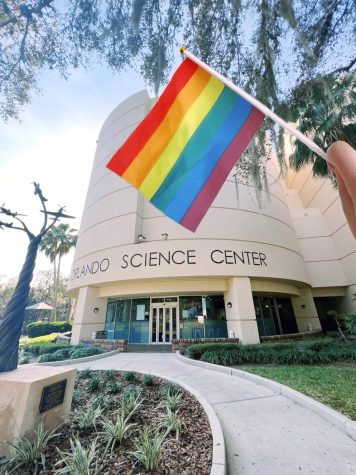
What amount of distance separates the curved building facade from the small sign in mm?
8349

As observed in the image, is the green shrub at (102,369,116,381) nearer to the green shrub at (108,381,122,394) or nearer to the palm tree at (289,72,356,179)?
the green shrub at (108,381,122,394)

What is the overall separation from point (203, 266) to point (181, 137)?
930 centimetres

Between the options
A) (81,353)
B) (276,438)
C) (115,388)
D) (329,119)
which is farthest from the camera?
(81,353)

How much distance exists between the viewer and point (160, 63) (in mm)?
4668

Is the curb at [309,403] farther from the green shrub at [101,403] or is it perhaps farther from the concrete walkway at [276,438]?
the green shrub at [101,403]

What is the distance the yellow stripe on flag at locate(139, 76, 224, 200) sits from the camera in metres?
3.20

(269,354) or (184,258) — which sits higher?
(184,258)

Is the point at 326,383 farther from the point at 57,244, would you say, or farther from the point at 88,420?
the point at 57,244

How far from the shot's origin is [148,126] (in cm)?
319

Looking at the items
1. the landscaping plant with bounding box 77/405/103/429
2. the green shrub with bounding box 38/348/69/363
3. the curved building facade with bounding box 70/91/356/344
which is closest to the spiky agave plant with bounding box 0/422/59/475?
the landscaping plant with bounding box 77/405/103/429

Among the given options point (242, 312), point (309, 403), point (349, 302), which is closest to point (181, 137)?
point (309, 403)

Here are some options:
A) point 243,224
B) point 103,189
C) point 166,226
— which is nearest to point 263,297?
point 243,224

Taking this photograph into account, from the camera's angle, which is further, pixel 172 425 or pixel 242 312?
pixel 242 312

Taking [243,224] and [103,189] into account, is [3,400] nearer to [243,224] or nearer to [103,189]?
[243,224]
